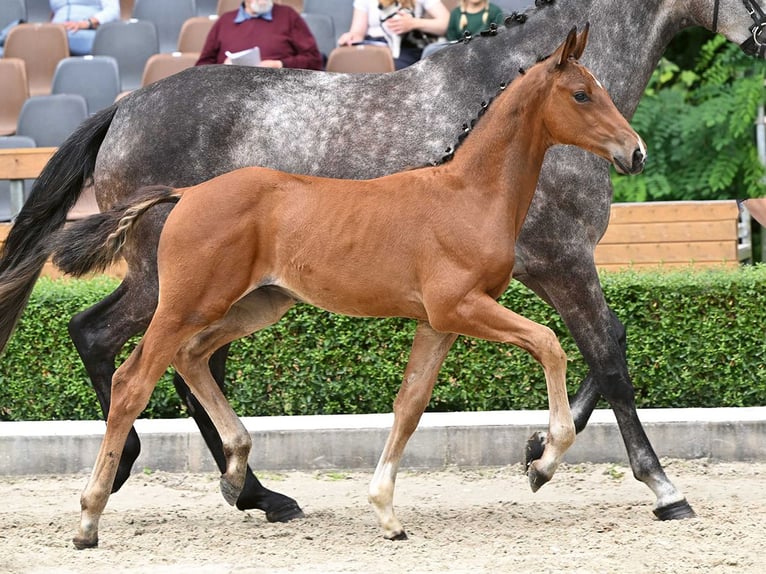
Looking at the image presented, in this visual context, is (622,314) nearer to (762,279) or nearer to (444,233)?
(762,279)

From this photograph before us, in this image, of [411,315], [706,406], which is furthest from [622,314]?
[411,315]

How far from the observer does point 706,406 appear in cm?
641

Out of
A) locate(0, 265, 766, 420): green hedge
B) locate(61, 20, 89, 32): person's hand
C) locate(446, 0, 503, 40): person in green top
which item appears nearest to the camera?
locate(0, 265, 766, 420): green hedge

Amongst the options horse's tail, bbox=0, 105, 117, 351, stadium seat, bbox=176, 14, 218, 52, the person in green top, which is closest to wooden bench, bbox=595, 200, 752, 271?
the person in green top

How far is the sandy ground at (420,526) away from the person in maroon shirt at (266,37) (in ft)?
10.0

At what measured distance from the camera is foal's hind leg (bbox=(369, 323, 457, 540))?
4.45m

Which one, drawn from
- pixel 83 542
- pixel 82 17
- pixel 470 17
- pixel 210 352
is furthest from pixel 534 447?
pixel 82 17

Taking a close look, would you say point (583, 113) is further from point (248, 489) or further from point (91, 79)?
point (91, 79)

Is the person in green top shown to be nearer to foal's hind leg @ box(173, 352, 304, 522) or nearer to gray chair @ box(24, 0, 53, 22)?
foal's hind leg @ box(173, 352, 304, 522)

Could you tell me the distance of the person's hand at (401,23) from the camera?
8.67 metres

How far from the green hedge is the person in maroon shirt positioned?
83.1 inches

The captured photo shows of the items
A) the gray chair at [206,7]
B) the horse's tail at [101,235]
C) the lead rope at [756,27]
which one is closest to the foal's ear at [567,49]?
the lead rope at [756,27]

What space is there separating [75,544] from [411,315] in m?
1.49

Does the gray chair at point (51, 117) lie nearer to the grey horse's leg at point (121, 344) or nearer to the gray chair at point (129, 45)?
the gray chair at point (129, 45)
